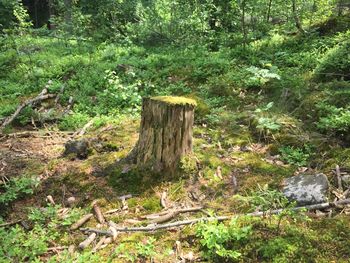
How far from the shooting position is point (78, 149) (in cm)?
573

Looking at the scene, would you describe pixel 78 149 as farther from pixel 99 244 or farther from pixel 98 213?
pixel 99 244

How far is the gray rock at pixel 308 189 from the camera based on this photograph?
409 cm

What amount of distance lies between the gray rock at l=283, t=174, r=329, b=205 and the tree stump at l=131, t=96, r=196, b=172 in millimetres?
1467

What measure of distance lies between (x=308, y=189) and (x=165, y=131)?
1.91 metres

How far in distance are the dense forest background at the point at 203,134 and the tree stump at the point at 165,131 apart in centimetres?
20

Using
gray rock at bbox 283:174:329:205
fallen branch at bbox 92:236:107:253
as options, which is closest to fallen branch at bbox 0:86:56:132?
fallen branch at bbox 92:236:107:253

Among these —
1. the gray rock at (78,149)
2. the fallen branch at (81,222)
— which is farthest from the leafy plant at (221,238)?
the gray rock at (78,149)

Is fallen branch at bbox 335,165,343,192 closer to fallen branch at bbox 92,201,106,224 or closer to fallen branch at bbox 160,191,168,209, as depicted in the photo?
fallen branch at bbox 160,191,168,209

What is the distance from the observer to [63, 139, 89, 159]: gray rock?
5711 mm

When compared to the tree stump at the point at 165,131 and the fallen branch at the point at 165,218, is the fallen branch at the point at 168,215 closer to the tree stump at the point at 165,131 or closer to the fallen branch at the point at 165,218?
the fallen branch at the point at 165,218

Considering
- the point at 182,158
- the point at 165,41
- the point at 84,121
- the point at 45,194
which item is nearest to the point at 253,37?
the point at 165,41

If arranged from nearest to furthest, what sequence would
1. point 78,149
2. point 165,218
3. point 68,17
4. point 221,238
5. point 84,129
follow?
point 221,238 → point 165,218 → point 78,149 → point 84,129 → point 68,17

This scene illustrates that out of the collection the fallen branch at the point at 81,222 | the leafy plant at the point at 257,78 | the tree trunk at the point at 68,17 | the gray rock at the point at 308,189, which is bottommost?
the fallen branch at the point at 81,222

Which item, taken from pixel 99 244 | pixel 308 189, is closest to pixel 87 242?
pixel 99 244
